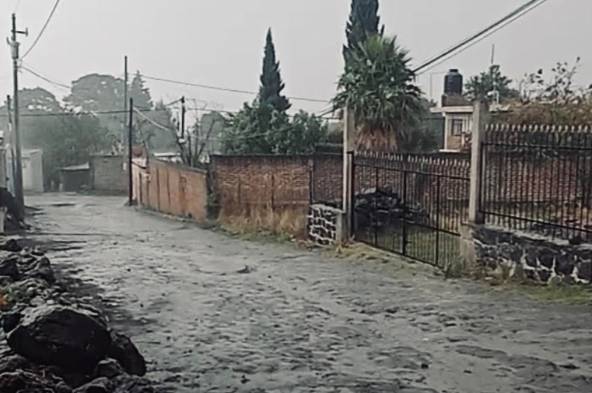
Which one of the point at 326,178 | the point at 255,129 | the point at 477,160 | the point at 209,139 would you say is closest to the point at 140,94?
the point at 209,139

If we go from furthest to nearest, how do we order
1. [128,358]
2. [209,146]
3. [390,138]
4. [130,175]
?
[209,146]
[130,175]
[390,138]
[128,358]

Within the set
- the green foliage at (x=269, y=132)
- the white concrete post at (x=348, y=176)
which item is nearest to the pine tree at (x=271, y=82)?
the green foliage at (x=269, y=132)

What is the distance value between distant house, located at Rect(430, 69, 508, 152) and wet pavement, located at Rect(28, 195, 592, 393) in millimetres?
16628

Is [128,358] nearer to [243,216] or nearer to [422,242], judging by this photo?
[422,242]

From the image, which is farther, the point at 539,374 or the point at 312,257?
the point at 312,257

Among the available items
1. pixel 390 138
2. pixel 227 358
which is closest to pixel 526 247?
pixel 227 358

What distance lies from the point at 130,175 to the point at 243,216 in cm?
1584

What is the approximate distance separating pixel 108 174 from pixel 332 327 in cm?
4087

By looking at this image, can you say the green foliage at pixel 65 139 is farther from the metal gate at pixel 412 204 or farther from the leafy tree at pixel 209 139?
the metal gate at pixel 412 204

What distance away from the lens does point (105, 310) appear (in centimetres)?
950

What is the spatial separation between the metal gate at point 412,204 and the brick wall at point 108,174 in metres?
33.0

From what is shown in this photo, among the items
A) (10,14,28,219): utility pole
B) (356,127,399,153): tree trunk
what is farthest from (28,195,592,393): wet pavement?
(10,14,28,219): utility pole

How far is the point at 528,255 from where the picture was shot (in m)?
10.6

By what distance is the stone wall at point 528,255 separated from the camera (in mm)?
9891
